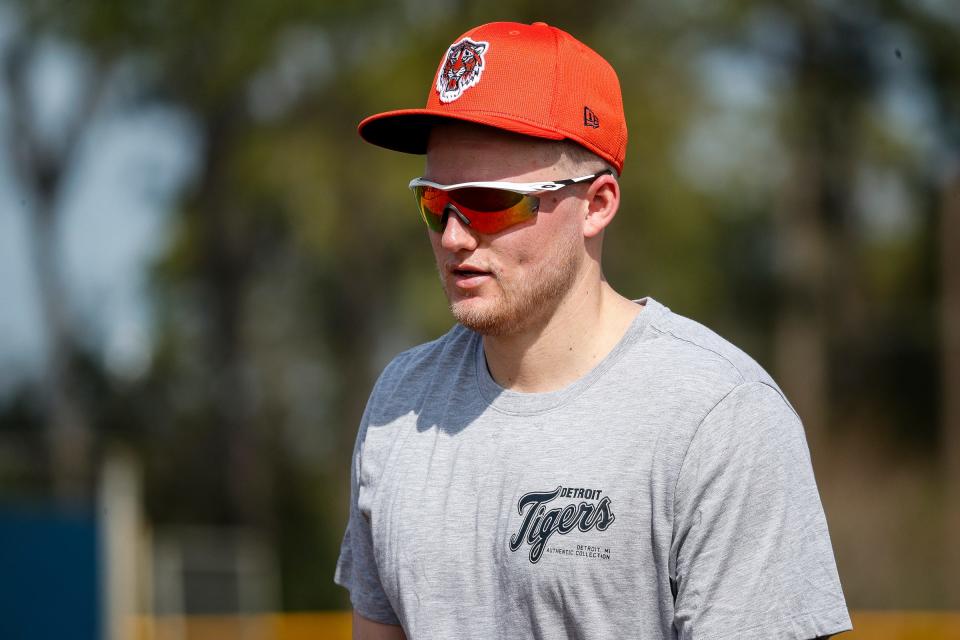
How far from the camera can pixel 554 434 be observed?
2697 mm

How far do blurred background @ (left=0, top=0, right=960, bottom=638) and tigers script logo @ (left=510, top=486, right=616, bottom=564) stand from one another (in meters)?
17.9

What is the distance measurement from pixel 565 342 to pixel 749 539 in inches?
24.1

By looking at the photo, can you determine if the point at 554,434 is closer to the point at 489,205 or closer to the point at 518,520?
the point at 518,520

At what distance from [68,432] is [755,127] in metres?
14.0

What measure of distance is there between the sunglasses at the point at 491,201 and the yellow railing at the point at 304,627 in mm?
8183

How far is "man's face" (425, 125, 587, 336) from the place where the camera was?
2.81 metres

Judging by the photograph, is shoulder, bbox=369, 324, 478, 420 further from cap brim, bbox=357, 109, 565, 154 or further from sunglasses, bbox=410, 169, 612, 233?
cap brim, bbox=357, 109, 565, 154

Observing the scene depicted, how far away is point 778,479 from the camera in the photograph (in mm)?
2502

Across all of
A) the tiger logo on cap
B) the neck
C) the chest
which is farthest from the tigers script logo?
the tiger logo on cap

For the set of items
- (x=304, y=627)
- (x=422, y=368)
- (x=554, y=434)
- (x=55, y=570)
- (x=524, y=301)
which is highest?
(x=524, y=301)

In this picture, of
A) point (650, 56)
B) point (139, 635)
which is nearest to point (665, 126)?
point (650, 56)

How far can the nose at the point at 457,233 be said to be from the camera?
9.30 feet

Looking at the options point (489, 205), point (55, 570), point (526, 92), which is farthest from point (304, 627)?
point (526, 92)

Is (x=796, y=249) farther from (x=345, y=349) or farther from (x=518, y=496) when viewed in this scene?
(x=518, y=496)
